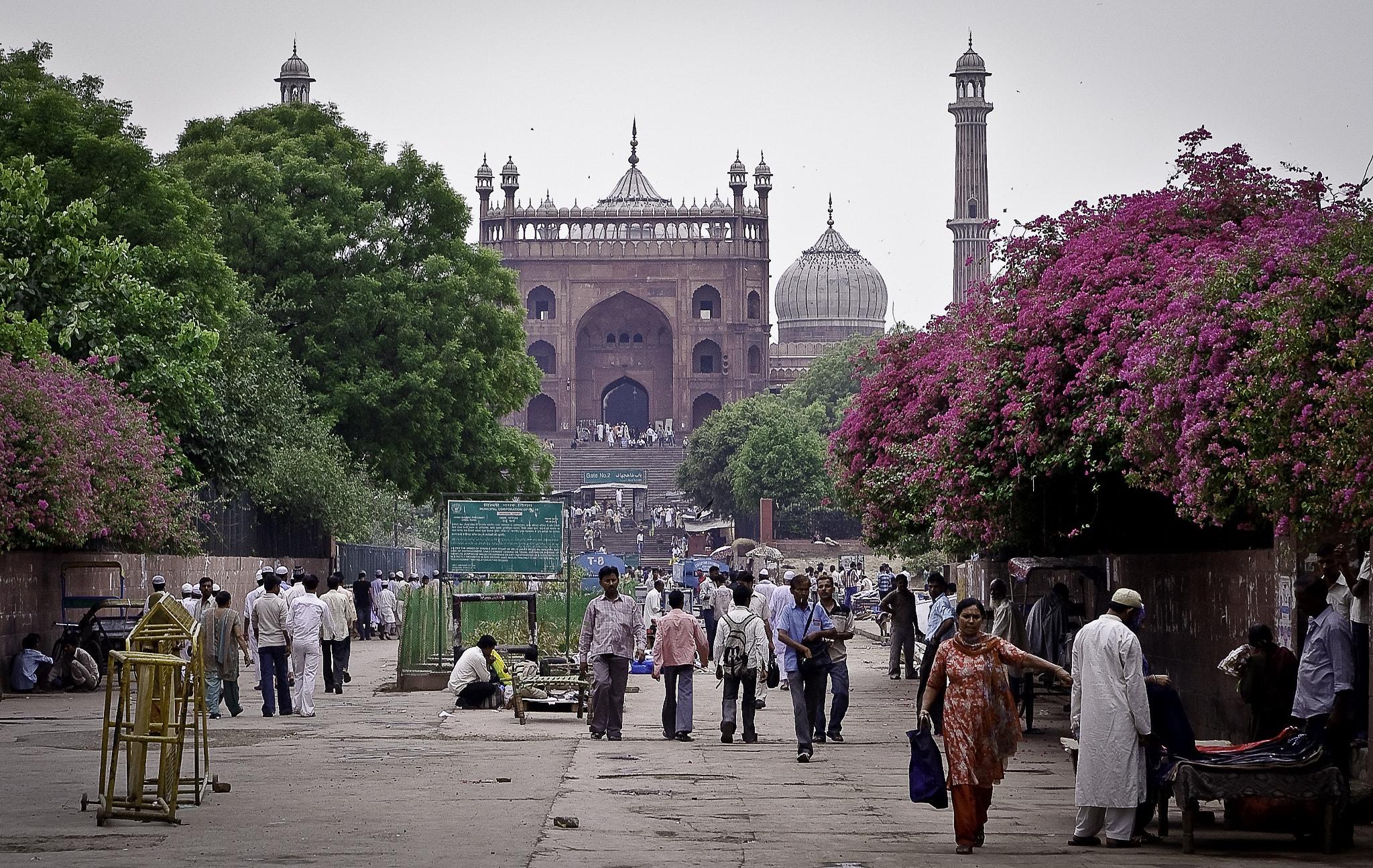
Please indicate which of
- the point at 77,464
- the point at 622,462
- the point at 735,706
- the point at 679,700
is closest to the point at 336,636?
the point at 77,464

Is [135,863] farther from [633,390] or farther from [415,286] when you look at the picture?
[633,390]

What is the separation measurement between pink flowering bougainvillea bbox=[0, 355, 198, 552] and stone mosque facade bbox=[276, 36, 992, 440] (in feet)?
184

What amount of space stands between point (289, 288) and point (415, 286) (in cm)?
203

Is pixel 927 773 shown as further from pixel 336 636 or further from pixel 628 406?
pixel 628 406

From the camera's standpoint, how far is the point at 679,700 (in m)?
12.8

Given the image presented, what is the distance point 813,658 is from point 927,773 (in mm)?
4239

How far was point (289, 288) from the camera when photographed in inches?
1153

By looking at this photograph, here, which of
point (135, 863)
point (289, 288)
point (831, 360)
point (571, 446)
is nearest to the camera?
point (135, 863)

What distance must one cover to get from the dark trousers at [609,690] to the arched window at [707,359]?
6589 cm

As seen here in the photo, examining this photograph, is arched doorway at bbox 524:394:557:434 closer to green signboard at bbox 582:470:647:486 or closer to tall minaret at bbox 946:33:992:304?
green signboard at bbox 582:470:647:486

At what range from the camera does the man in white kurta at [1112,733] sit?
302 inches

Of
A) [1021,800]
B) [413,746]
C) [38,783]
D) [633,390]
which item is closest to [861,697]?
[413,746]

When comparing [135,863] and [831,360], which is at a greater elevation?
[831,360]

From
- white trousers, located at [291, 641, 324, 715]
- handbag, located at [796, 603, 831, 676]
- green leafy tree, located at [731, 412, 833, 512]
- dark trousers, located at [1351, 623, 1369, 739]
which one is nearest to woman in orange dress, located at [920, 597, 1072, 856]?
dark trousers, located at [1351, 623, 1369, 739]
